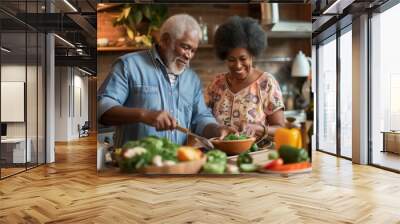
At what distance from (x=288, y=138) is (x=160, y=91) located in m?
1.13

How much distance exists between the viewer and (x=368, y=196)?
5.03 metres

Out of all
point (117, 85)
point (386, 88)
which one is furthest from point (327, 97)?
point (117, 85)

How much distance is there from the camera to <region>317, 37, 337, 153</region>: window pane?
991 cm

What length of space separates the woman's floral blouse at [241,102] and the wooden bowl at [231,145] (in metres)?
0.17

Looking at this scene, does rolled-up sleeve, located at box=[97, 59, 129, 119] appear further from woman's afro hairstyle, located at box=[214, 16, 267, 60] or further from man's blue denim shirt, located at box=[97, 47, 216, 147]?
woman's afro hairstyle, located at box=[214, 16, 267, 60]

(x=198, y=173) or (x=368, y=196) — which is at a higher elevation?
(x=198, y=173)

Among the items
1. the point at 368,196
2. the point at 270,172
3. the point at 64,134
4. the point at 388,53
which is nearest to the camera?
the point at 270,172

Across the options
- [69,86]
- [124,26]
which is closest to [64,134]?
[69,86]

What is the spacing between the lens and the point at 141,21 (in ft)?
11.3

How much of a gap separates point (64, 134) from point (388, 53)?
38.4 feet

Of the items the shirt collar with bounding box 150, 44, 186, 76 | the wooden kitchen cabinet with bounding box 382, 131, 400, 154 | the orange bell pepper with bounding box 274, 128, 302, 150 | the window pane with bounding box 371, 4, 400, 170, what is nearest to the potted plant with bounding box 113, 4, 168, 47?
the shirt collar with bounding box 150, 44, 186, 76

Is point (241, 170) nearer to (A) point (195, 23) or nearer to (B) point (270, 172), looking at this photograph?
(B) point (270, 172)

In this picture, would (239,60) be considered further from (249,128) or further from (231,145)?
(231,145)

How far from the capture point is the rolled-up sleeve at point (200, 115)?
351cm
